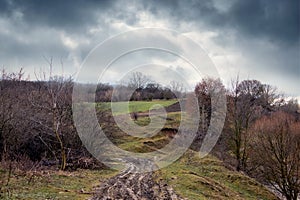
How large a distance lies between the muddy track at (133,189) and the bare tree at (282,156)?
8986 mm

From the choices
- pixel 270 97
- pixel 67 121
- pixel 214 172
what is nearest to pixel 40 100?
pixel 67 121

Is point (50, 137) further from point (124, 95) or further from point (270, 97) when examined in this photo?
point (270, 97)

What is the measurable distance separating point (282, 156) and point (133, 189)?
11.6 m

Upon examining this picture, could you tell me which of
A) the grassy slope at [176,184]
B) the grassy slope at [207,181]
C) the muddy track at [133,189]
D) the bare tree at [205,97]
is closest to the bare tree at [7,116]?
the grassy slope at [176,184]

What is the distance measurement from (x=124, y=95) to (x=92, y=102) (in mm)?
2584

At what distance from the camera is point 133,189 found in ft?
49.0

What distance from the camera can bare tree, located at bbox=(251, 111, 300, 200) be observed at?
2041cm

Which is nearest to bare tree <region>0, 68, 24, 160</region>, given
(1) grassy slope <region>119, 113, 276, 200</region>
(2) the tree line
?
(1) grassy slope <region>119, 113, 276, 200</region>

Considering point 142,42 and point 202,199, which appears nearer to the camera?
point 202,199

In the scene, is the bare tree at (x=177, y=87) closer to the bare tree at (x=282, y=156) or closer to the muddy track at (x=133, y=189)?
the muddy track at (x=133, y=189)

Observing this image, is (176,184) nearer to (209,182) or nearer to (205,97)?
(209,182)

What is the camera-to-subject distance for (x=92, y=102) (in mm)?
24547

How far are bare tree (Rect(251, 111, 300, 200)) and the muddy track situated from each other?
8.99m

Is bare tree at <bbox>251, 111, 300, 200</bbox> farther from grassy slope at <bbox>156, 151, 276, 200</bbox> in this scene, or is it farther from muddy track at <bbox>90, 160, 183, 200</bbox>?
muddy track at <bbox>90, 160, 183, 200</bbox>
